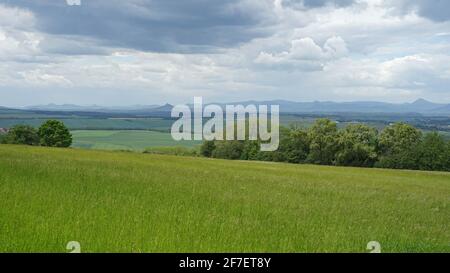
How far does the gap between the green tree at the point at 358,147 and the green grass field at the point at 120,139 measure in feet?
119

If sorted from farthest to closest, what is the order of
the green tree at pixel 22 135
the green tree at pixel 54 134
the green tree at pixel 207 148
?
1. the green tree at pixel 207 148
2. the green tree at pixel 22 135
3. the green tree at pixel 54 134

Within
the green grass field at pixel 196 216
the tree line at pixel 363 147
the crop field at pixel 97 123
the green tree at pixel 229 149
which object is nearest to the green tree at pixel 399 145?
the tree line at pixel 363 147

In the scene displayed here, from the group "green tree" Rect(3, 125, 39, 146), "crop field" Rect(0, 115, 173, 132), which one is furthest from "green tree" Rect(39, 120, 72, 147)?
"green tree" Rect(3, 125, 39, 146)

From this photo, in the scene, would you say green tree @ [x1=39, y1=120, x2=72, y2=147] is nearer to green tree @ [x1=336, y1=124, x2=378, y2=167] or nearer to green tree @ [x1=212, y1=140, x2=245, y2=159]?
green tree @ [x1=212, y1=140, x2=245, y2=159]

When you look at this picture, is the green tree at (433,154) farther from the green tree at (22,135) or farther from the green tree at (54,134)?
the green tree at (22,135)

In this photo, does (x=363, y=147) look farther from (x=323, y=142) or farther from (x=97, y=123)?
(x=97, y=123)

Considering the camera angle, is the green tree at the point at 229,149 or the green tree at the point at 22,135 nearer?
the green tree at the point at 22,135

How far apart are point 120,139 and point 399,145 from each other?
185ft

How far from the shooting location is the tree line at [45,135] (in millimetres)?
96250

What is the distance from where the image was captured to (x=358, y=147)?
310ft

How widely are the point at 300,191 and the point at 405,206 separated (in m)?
4.99

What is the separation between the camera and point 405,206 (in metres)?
20.7

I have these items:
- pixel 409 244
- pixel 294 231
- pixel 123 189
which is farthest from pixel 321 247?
pixel 123 189

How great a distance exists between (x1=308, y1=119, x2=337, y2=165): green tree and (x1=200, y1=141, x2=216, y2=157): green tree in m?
28.0
